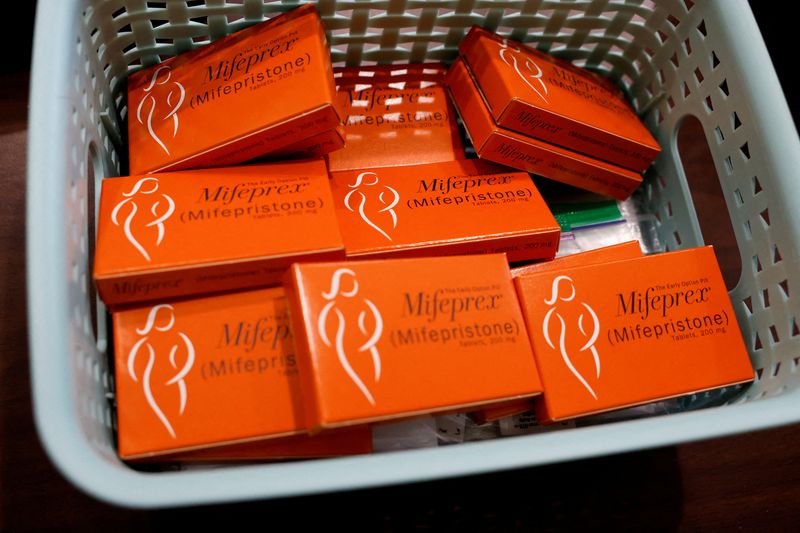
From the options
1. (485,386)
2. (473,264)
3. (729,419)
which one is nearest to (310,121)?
(473,264)

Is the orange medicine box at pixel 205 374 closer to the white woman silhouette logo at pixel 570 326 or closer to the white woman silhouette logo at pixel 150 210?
the white woman silhouette logo at pixel 150 210

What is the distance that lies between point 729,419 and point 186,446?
58 centimetres

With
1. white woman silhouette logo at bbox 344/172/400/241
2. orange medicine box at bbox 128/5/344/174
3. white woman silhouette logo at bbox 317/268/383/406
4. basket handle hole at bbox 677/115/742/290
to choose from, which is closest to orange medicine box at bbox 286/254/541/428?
white woman silhouette logo at bbox 317/268/383/406

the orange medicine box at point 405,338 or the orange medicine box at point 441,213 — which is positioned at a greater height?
the orange medicine box at point 441,213

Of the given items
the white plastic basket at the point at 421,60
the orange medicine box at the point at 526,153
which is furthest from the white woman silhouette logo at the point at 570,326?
the orange medicine box at the point at 526,153

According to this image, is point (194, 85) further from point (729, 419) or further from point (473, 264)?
point (729, 419)

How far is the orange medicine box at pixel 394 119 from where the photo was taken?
89 centimetres

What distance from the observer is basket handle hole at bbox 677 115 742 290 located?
1.11 meters

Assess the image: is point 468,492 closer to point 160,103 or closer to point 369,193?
point 369,193

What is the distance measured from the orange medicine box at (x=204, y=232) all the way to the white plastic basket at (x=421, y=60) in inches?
1.8

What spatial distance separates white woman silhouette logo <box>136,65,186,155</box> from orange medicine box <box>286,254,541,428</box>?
0.96 feet

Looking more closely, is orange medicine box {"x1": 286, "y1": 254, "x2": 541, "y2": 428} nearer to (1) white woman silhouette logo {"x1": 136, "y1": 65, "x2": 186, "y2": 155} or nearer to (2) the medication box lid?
(2) the medication box lid

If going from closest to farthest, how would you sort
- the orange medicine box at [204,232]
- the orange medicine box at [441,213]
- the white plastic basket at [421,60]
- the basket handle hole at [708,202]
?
the white plastic basket at [421,60]
the orange medicine box at [204,232]
the orange medicine box at [441,213]
the basket handle hole at [708,202]

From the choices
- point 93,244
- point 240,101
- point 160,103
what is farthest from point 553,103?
point 93,244
